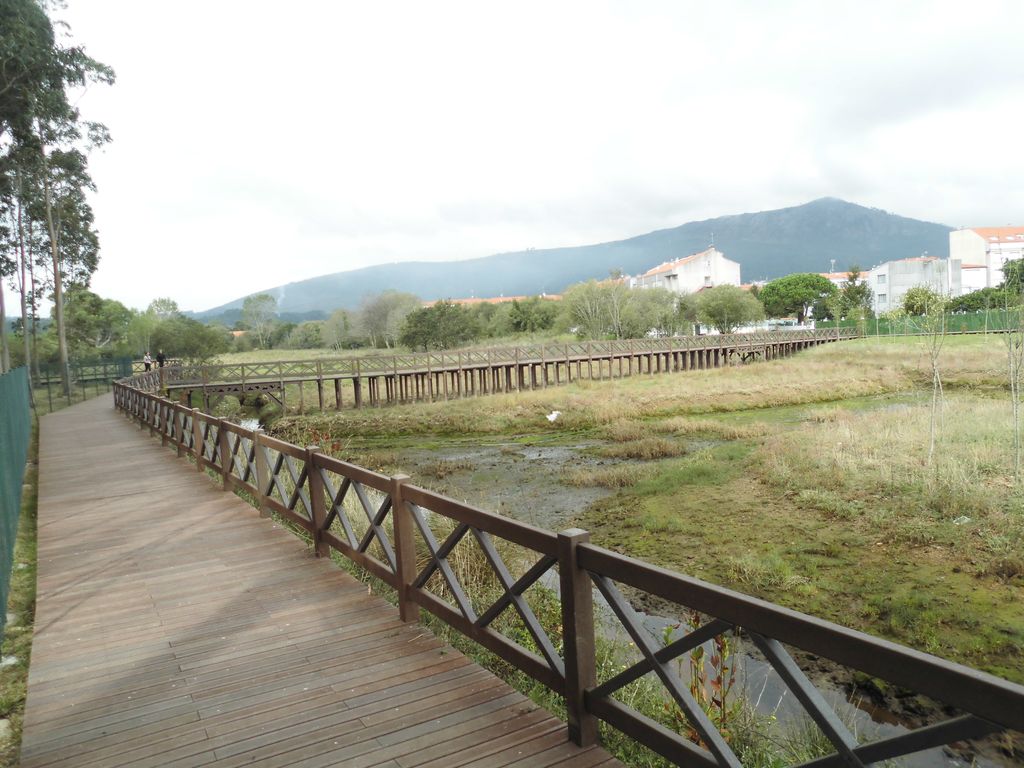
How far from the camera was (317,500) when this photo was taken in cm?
646

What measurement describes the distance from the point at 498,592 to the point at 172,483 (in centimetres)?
641

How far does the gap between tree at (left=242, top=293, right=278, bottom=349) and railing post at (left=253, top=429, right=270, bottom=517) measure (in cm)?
10444

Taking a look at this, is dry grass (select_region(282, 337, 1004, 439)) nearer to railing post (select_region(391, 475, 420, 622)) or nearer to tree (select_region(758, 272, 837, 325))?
railing post (select_region(391, 475, 420, 622))

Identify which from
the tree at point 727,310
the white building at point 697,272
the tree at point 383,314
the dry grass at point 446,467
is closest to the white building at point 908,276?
the white building at point 697,272

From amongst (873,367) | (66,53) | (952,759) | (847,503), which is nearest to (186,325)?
(66,53)

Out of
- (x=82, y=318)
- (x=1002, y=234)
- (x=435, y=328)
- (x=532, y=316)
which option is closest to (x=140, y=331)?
(x=82, y=318)

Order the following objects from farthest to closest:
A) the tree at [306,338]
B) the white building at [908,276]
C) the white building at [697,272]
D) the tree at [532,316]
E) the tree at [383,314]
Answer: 1. the white building at [697,272]
2. the tree at [306,338]
3. the tree at [383,314]
4. the white building at [908,276]
5. the tree at [532,316]

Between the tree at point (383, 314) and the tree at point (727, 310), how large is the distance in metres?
37.3

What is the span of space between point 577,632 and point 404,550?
6.44ft

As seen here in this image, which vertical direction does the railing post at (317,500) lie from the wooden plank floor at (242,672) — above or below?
above

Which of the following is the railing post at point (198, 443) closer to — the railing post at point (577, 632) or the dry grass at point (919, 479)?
the railing post at point (577, 632)

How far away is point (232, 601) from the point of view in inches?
220

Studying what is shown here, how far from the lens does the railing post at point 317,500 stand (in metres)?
6.41

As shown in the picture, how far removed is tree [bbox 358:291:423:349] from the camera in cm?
9062
